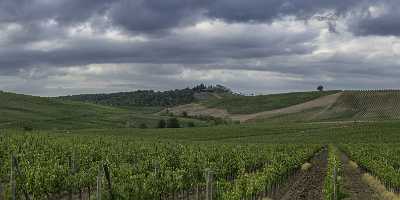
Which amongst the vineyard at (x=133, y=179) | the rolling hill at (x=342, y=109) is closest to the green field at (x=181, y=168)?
the vineyard at (x=133, y=179)

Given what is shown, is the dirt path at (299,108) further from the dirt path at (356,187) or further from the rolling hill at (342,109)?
the dirt path at (356,187)

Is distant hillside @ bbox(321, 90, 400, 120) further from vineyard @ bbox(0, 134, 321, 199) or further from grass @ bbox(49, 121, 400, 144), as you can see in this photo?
vineyard @ bbox(0, 134, 321, 199)

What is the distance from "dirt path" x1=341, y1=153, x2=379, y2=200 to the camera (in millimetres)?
35159

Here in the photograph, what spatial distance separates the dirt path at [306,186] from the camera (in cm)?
3373

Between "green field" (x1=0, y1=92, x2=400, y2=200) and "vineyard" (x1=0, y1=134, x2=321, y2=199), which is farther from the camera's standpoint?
"green field" (x1=0, y1=92, x2=400, y2=200)

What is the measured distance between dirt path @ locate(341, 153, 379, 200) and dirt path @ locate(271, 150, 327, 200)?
1.78 m

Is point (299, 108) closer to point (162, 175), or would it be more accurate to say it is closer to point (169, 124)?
point (169, 124)

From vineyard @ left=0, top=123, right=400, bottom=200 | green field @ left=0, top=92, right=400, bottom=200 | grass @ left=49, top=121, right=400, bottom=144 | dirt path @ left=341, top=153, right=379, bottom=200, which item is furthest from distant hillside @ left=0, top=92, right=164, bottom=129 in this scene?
dirt path @ left=341, top=153, right=379, bottom=200

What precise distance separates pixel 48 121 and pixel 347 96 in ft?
297

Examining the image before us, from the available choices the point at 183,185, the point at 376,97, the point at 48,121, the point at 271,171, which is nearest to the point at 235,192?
the point at 183,185

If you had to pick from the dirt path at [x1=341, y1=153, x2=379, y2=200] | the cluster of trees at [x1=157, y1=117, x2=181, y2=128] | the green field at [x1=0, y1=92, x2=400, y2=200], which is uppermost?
the green field at [x1=0, y1=92, x2=400, y2=200]

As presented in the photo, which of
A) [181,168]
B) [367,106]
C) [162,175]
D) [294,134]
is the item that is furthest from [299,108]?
[162,175]

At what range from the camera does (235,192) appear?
87.8 feet

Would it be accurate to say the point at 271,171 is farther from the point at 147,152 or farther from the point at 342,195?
the point at 147,152
